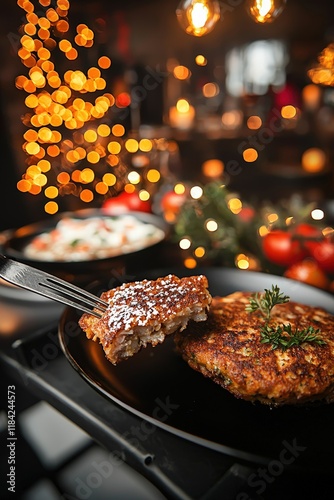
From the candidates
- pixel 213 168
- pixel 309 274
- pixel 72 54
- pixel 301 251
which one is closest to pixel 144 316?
pixel 309 274

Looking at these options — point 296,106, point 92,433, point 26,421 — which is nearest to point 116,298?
point 92,433

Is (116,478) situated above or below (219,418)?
below

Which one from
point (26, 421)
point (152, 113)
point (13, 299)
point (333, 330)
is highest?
point (152, 113)

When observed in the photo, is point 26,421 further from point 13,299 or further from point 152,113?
point 152,113

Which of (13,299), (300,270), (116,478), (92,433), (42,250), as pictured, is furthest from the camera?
(42,250)

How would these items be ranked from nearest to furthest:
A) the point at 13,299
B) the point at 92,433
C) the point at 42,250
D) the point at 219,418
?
the point at 219,418
the point at 92,433
the point at 13,299
the point at 42,250

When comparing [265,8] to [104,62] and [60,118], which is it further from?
[104,62]
